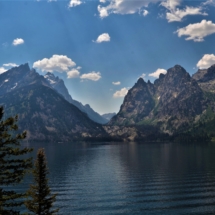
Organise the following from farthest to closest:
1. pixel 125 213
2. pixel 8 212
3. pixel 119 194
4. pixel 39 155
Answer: pixel 119 194 < pixel 125 213 < pixel 39 155 < pixel 8 212

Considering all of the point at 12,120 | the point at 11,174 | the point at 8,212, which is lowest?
the point at 8,212

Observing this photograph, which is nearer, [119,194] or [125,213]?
[125,213]

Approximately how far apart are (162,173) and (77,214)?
269 feet

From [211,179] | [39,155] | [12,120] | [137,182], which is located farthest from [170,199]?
[12,120]

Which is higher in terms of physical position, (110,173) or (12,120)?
(12,120)

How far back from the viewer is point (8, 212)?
105 ft

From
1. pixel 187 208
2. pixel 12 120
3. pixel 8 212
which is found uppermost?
pixel 12 120

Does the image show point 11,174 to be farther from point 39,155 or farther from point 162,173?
point 162,173

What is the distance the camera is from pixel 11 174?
3300cm

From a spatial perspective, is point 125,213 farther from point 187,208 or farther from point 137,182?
point 137,182

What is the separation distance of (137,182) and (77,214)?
53612 millimetres

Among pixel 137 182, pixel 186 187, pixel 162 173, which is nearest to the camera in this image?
pixel 186 187

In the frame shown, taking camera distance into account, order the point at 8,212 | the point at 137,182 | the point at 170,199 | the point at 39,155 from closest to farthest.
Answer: the point at 8,212, the point at 39,155, the point at 170,199, the point at 137,182

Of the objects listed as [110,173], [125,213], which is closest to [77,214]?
[125,213]
